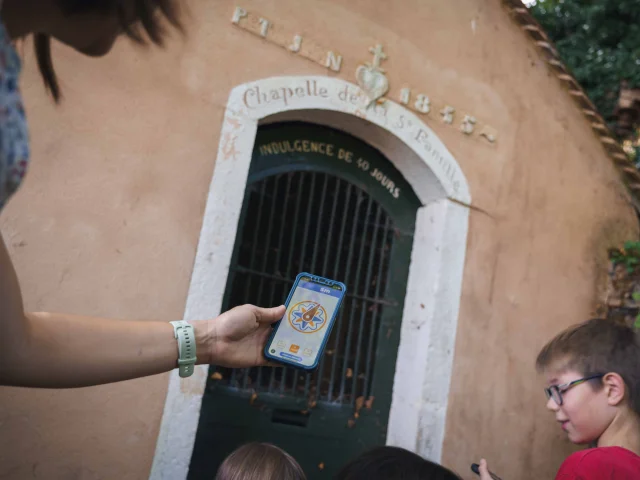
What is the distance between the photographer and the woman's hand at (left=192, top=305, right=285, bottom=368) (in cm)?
165

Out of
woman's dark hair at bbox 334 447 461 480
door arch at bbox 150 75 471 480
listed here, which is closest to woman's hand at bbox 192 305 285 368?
woman's dark hair at bbox 334 447 461 480

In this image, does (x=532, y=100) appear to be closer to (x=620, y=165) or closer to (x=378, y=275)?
(x=620, y=165)

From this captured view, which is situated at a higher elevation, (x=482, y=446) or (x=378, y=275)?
(x=378, y=275)

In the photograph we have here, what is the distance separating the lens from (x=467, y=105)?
12.8ft

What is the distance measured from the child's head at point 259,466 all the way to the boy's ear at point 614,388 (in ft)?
4.24

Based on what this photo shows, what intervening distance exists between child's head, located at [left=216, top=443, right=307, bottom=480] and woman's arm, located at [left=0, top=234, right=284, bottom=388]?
34cm

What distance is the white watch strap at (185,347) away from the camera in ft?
5.03

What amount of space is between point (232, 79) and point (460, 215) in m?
1.67

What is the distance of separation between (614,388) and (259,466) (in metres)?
1.45

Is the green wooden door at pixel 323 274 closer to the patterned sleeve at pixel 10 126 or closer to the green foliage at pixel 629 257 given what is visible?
the green foliage at pixel 629 257

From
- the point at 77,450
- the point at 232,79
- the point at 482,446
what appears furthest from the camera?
the point at 482,446

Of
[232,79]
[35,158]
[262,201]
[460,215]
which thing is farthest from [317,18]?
[35,158]

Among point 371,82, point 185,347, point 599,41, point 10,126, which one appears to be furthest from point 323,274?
point 599,41

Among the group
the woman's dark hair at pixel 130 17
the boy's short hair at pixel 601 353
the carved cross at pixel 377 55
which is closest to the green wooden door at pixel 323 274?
the carved cross at pixel 377 55
